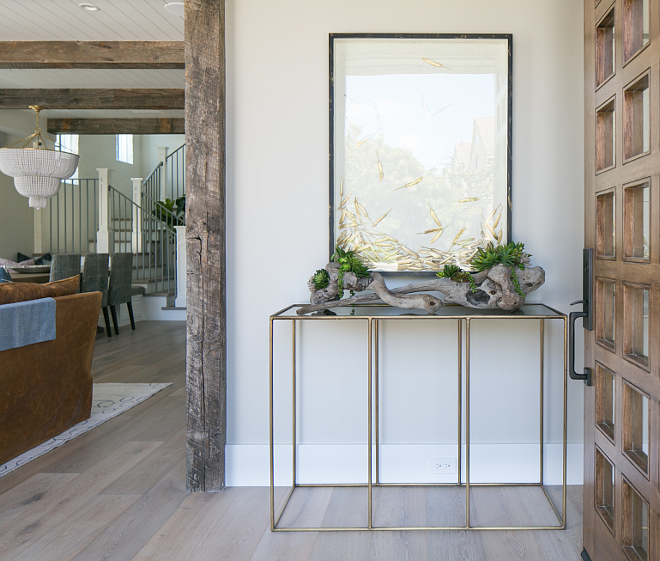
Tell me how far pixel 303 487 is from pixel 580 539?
109 cm

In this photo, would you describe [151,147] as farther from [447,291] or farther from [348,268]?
[447,291]

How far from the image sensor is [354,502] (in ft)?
7.00

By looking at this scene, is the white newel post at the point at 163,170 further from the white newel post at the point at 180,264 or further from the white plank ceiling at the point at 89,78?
the white plank ceiling at the point at 89,78

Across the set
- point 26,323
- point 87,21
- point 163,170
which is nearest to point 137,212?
point 163,170

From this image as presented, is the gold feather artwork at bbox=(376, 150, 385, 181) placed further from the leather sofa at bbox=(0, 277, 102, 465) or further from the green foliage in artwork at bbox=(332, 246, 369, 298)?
the leather sofa at bbox=(0, 277, 102, 465)

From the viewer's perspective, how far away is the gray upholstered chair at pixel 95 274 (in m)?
5.55

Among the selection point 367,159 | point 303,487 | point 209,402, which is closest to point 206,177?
point 367,159

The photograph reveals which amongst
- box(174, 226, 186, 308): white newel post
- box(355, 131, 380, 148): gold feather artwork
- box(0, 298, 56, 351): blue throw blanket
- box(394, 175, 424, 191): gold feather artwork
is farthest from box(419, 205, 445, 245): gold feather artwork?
box(174, 226, 186, 308): white newel post

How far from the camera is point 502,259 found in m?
1.98

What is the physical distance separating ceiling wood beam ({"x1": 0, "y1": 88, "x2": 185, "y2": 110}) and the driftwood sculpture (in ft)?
17.1

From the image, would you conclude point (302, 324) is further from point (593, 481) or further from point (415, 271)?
point (593, 481)

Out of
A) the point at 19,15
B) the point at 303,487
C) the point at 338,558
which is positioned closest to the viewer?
the point at 338,558

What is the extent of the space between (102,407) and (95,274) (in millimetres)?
2570

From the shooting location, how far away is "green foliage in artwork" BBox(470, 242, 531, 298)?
1968mm
